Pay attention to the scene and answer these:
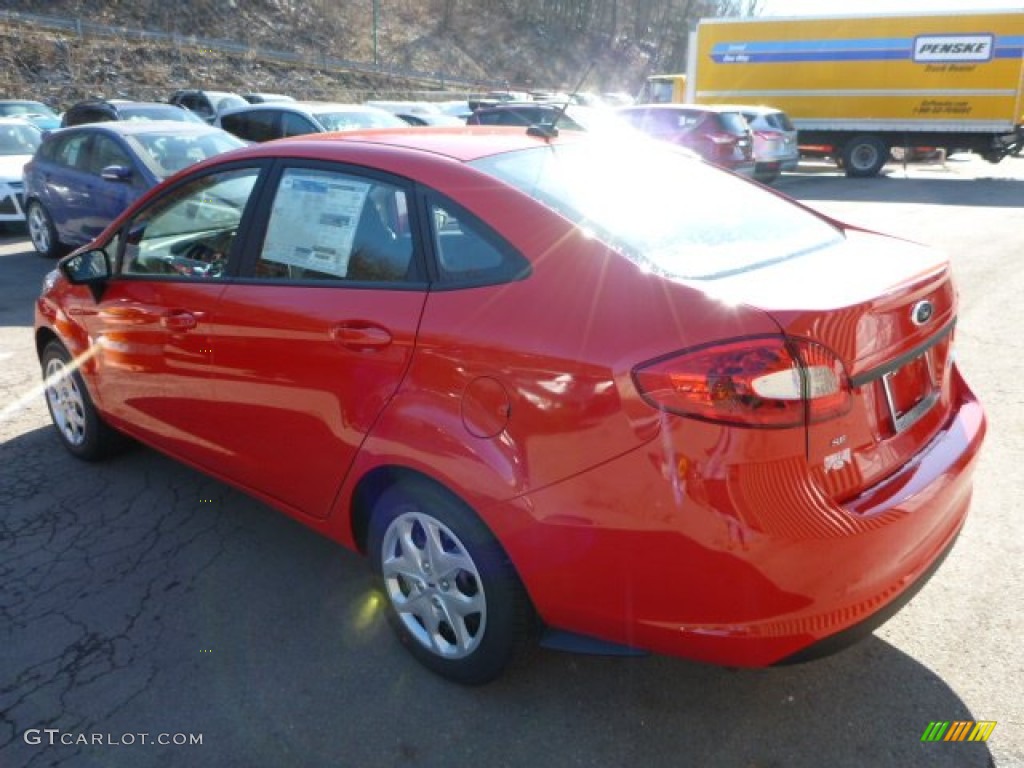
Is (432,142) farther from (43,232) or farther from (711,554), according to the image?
(43,232)

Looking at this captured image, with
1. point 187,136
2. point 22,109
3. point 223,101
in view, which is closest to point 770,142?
point 223,101

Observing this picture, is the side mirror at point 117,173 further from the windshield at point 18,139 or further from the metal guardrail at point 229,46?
the metal guardrail at point 229,46

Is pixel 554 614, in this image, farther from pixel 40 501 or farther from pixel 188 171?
pixel 40 501

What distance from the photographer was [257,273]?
305cm

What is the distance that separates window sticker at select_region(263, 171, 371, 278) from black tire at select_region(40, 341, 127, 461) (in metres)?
1.72

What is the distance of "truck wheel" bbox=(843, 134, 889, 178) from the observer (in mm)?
20125

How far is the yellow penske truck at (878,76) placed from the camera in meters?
18.7

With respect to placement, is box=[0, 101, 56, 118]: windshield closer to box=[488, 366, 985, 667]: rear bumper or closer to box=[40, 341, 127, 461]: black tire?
box=[40, 341, 127, 461]: black tire

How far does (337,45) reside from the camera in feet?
141

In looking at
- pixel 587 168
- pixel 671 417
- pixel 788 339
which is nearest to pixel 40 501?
pixel 587 168

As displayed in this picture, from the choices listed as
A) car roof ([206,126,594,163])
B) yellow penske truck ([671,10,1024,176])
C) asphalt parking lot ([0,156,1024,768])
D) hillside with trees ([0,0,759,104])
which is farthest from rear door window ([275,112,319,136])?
hillside with trees ([0,0,759,104])

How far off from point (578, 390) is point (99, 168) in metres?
8.09

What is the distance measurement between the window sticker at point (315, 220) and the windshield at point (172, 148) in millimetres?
5619

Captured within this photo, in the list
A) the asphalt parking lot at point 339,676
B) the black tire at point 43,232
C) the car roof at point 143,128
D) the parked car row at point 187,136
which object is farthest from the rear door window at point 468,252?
the black tire at point 43,232
